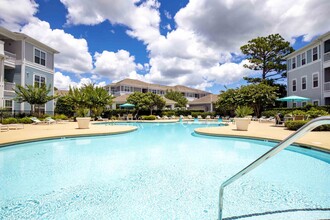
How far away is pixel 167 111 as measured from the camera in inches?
1383

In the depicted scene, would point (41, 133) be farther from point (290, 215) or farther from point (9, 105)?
point (9, 105)

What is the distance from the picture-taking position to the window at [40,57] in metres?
23.7

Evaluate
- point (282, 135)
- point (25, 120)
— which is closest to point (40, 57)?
point (25, 120)

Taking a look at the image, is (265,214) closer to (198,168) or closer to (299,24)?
(198,168)

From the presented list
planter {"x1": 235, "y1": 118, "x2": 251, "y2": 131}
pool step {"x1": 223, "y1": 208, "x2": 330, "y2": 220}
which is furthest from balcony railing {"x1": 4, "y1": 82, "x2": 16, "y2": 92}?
pool step {"x1": 223, "y1": 208, "x2": 330, "y2": 220}

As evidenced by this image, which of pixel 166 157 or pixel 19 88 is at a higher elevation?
pixel 19 88

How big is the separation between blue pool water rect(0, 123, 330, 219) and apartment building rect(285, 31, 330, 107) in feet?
57.5

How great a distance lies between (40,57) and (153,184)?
87.3 feet

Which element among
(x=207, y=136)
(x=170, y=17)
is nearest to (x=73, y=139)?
(x=207, y=136)

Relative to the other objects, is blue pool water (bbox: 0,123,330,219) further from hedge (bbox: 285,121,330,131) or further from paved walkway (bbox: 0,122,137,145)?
hedge (bbox: 285,121,330,131)

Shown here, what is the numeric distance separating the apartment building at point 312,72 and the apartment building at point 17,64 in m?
32.1

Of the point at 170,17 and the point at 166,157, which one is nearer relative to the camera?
the point at 166,157

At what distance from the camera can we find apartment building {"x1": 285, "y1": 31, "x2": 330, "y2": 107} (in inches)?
Result: 798

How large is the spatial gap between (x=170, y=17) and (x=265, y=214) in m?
19.9
